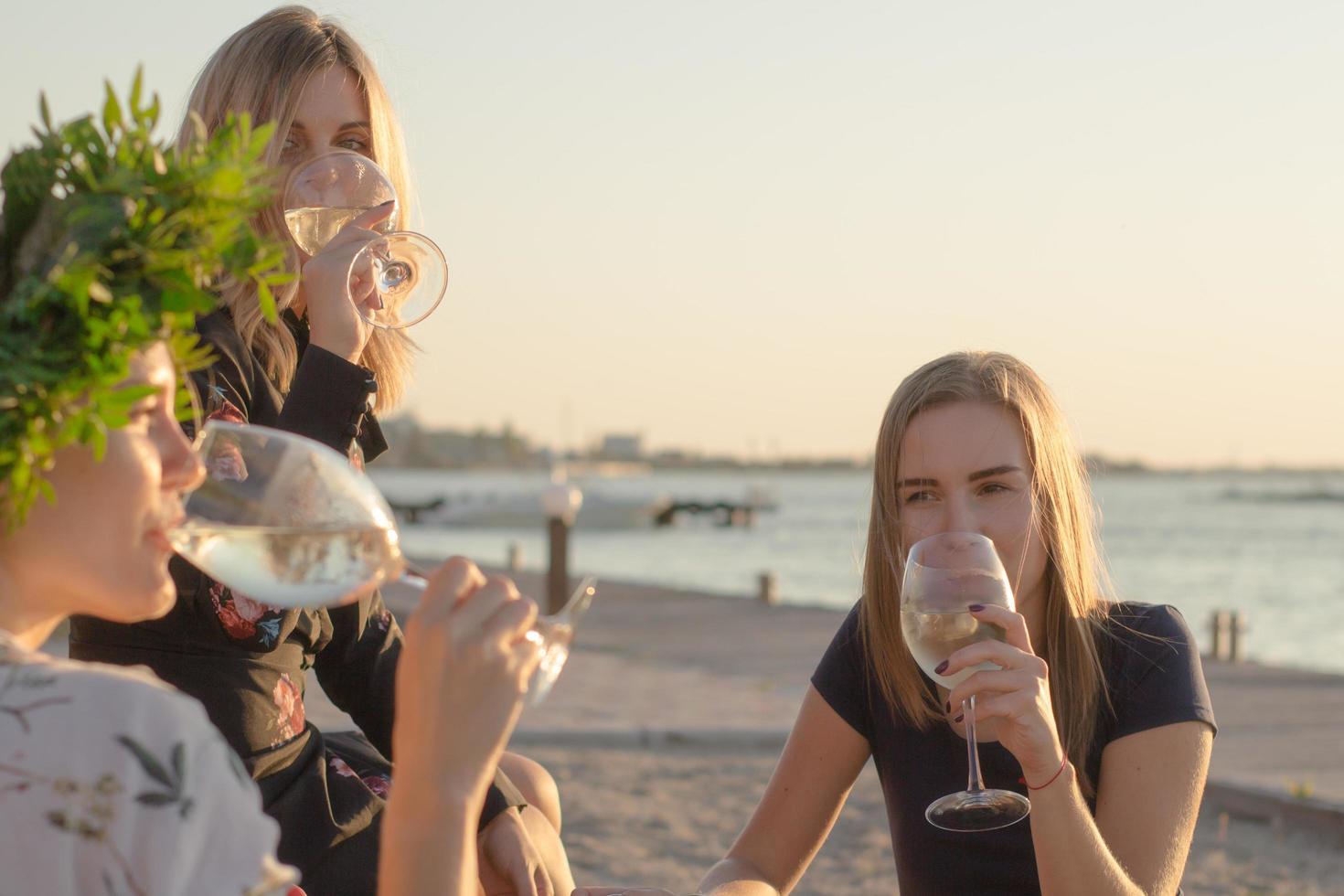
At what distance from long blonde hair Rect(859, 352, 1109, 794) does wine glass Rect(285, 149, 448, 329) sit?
115 cm

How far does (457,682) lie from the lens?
4.94 ft

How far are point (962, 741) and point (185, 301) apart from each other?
2.16 metres

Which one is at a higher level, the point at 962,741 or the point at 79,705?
the point at 79,705

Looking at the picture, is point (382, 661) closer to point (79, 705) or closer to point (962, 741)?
point (962, 741)

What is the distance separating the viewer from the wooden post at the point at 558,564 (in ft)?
57.8

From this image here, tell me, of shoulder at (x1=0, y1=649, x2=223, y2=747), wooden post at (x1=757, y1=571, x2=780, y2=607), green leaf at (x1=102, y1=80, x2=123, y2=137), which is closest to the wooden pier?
wooden post at (x1=757, y1=571, x2=780, y2=607)

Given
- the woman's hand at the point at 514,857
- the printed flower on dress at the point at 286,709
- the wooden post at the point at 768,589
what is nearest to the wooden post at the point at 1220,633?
the wooden post at the point at 768,589

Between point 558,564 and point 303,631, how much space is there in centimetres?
1538

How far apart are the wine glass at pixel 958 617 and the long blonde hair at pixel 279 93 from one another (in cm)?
141

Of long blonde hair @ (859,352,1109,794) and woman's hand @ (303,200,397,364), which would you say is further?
long blonde hair @ (859,352,1109,794)

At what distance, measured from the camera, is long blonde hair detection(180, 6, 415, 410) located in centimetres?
297

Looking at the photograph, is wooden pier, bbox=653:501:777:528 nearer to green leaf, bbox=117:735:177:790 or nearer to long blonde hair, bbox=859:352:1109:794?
long blonde hair, bbox=859:352:1109:794

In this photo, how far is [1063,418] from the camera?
335 centimetres

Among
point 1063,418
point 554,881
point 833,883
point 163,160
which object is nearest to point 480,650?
point 163,160
